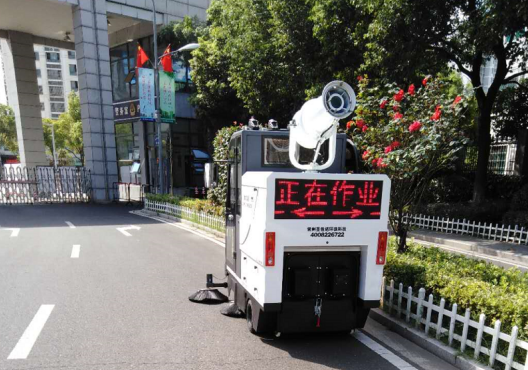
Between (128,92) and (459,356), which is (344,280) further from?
(128,92)

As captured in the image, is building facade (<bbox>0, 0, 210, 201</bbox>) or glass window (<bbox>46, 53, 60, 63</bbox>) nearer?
building facade (<bbox>0, 0, 210, 201</bbox>)

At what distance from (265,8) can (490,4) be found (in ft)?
28.3

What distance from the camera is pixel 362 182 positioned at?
4066 millimetres

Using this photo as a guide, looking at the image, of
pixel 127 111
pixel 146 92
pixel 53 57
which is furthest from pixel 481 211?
pixel 53 57

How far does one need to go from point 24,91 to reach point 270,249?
27148mm

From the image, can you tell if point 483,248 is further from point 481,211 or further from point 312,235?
point 312,235

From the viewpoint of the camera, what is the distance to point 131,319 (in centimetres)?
525

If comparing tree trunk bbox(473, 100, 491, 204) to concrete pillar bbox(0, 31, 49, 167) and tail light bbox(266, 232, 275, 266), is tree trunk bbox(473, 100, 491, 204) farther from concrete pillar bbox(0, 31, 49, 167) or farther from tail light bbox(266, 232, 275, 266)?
concrete pillar bbox(0, 31, 49, 167)

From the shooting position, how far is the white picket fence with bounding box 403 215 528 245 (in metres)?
10.1

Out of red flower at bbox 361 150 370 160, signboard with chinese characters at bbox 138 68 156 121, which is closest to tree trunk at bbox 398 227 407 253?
red flower at bbox 361 150 370 160

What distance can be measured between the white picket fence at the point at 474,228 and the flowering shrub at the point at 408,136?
10.2 feet

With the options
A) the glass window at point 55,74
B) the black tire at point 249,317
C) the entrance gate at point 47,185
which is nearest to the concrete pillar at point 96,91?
the entrance gate at point 47,185

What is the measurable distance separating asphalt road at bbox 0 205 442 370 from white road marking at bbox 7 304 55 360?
3 centimetres

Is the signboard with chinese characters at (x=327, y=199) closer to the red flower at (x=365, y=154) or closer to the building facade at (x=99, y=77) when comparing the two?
the red flower at (x=365, y=154)
